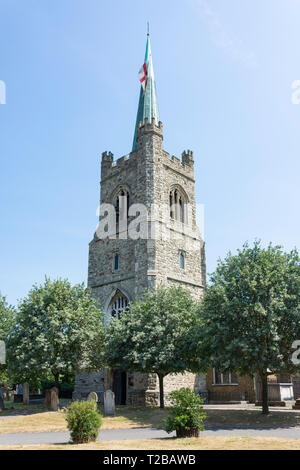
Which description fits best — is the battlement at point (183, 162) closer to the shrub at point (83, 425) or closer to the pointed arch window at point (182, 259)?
the pointed arch window at point (182, 259)

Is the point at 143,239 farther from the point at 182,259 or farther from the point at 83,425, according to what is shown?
the point at 83,425

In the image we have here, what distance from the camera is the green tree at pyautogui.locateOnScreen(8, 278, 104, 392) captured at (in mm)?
25719

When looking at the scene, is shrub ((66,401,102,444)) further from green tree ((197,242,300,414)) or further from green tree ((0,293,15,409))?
green tree ((0,293,15,409))

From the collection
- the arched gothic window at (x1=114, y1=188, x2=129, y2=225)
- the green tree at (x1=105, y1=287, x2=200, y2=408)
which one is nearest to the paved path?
the green tree at (x1=105, y1=287, x2=200, y2=408)

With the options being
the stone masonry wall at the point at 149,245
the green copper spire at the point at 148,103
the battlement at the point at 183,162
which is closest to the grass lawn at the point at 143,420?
the stone masonry wall at the point at 149,245

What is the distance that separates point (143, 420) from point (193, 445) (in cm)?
968

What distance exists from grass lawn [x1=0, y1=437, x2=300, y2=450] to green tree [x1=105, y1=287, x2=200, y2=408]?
1199 cm

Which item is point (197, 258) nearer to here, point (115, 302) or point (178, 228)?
point (178, 228)

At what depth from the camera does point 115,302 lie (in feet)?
120

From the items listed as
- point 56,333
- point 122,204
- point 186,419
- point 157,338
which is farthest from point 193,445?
point 122,204

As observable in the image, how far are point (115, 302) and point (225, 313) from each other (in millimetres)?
16974

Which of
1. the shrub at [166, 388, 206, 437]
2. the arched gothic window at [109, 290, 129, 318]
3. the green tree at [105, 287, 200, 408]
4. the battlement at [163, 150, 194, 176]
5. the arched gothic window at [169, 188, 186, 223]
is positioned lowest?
the shrub at [166, 388, 206, 437]

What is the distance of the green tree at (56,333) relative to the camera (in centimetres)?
2572
